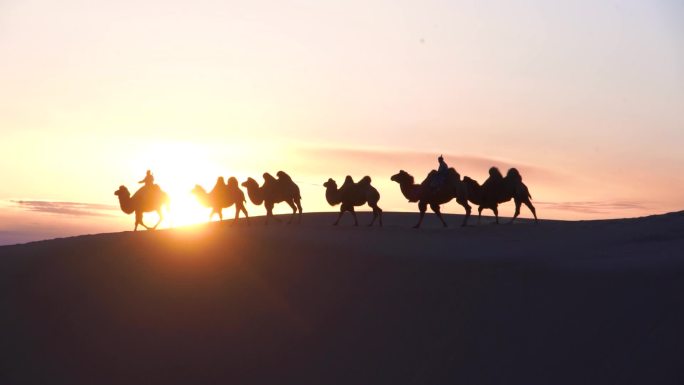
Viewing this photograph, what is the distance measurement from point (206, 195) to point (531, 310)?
1356cm

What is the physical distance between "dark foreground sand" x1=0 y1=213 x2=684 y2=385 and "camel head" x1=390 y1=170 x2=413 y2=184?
4.88 m

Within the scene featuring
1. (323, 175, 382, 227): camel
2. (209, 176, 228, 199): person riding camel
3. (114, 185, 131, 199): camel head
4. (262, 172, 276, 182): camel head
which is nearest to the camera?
(323, 175, 382, 227): camel

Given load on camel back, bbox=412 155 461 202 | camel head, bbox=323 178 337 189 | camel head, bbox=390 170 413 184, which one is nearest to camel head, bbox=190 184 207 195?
camel head, bbox=323 178 337 189

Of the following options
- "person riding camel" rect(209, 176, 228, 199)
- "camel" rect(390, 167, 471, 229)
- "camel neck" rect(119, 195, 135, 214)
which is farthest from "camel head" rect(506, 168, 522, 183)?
"camel neck" rect(119, 195, 135, 214)

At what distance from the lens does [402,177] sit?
Answer: 22.2 meters

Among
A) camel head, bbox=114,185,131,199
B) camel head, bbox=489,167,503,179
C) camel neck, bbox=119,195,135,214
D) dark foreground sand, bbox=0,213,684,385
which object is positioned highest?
camel head, bbox=489,167,503,179

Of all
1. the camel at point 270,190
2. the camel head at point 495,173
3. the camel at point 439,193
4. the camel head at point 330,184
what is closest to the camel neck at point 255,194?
the camel at point 270,190

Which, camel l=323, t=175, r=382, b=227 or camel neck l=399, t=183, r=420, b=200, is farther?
camel l=323, t=175, r=382, b=227

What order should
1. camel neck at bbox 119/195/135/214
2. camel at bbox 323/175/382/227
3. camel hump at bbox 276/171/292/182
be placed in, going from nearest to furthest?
camel at bbox 323/175/382/227 < camel hump at bbox 276/171/292/182 < camel neck at bbox 119/195/135/214

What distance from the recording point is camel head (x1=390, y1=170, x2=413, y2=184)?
22.2 metres

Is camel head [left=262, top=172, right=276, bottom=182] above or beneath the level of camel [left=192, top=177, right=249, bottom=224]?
above

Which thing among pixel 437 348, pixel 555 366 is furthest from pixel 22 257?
pixel 555 366

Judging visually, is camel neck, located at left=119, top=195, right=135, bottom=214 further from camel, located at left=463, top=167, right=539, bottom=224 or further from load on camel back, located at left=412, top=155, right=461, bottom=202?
camel, located at left=463, top=167, right=539, bottom=224

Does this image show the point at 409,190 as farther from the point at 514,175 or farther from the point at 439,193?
the point at 514,175
